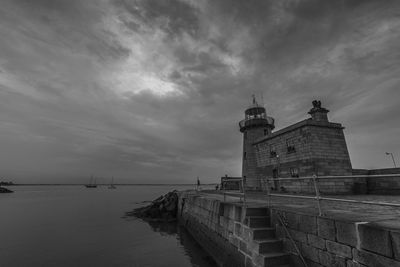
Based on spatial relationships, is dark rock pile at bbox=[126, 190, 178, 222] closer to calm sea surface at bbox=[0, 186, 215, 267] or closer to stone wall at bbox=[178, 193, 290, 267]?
calm sea surface at bbox=[0, 186, 215, 267]

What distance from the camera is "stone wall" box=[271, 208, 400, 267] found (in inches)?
145

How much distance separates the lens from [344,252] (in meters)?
4.43

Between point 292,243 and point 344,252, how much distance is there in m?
1.46

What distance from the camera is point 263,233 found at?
254 inches

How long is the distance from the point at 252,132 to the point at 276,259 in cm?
1929

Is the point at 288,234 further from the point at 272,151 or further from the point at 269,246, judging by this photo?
the point at 272,151

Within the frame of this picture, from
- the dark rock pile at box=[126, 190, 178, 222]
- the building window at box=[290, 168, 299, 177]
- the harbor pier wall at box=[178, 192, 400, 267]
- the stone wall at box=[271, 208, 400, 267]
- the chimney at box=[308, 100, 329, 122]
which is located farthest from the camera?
the dark rock pile at box=[126, 190, 178, 222]

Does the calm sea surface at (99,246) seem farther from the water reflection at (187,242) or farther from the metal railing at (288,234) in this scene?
the metal railing at (288,234)

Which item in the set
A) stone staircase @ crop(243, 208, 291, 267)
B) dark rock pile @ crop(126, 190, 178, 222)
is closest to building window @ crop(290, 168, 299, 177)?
stone staircase @ crop(243, 208, 291, 267)

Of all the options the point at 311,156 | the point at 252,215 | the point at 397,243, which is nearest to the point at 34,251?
the point at 252,215

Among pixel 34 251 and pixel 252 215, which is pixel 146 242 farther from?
pixel 252 215

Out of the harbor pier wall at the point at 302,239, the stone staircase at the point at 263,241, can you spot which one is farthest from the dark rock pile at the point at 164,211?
the stone staircase at the point at 263,241

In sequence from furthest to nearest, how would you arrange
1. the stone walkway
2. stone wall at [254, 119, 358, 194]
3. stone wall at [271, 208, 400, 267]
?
stone wall at [254, 119, 358, 194]
the stone walkway
stone wall at [271, 208, 400, 267]

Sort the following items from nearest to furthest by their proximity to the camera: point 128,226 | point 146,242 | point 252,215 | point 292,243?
point 292,243 → point 252,215 → point 146,242 → point 128,226
